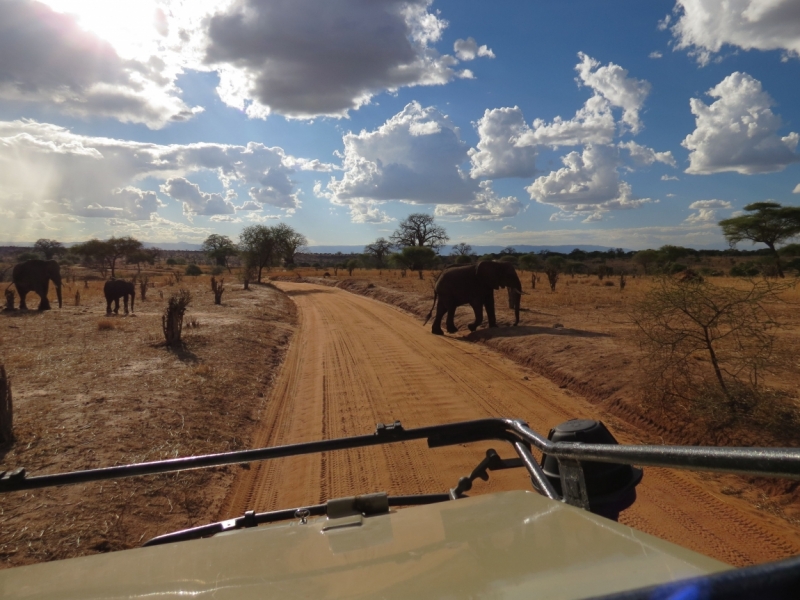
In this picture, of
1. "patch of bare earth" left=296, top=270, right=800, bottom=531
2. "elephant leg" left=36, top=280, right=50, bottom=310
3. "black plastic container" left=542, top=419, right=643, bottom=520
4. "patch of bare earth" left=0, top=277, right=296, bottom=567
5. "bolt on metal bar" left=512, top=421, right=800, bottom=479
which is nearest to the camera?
"bolt on metal bar" left=512, top=421, right=800, bottom=479

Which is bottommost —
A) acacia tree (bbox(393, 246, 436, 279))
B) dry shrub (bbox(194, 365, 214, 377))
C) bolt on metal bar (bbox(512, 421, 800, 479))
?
dry shrub (bbox(194, 365, 214, 377))

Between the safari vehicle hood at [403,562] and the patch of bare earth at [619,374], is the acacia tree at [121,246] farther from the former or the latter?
the safari vehicle hood at [403,562]

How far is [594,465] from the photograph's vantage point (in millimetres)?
2398

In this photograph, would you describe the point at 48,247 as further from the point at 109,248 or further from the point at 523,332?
the point at 523,332

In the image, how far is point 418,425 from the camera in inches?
289

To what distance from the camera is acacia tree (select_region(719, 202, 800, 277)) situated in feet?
118

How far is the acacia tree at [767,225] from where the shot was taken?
1412 inches

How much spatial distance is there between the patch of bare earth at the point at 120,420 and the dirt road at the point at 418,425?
1.74 feet

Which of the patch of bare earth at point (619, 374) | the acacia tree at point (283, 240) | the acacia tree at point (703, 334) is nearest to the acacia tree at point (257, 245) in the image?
the acacia tree at point (283, 240)

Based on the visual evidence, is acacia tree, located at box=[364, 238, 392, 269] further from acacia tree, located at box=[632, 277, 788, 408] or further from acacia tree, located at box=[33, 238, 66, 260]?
acacia tree, located at box=[632, 277, 788, 408]

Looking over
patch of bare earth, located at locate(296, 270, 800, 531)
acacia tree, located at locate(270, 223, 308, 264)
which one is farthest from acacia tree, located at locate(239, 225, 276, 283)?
patch of bare earth, located at locate(296, 270, 800, 531)

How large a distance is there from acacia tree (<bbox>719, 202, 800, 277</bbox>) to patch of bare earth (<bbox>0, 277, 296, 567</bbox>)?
3518 centimetres

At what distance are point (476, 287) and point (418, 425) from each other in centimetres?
930

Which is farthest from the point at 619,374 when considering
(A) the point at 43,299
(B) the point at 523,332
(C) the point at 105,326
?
(A) the point at 43,299
